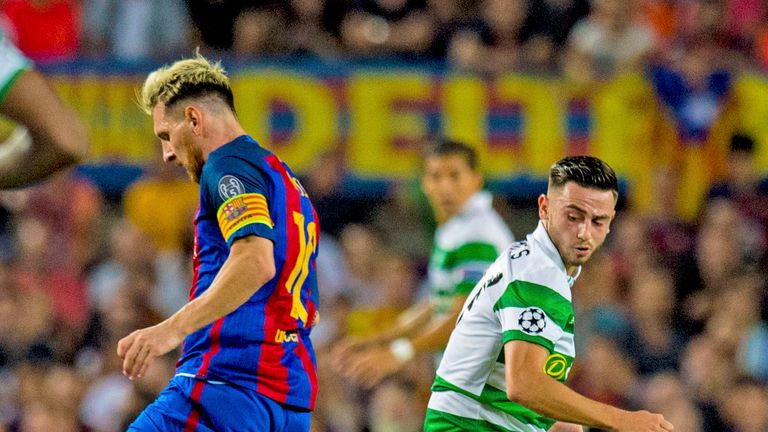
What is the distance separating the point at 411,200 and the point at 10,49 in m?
8.39

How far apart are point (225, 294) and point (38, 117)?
149 centimetres

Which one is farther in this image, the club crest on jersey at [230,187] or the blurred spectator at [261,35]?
the blurred spectator at [261,35]

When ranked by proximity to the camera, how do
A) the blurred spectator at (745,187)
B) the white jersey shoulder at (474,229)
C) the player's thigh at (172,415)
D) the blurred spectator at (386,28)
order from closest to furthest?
the player's thigh at (172,415), the white jersey shoulder at (474,229), the blurred spectator at (745,187), the blurred spectator at (386,28)

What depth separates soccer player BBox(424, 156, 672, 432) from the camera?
4.71m

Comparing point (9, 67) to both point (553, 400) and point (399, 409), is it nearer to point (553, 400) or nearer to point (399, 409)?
point (553, 400)

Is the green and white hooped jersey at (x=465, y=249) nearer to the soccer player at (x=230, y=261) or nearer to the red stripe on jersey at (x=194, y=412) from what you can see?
the soccer player at (x=230, y=261)

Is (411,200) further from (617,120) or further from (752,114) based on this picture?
(752,114)

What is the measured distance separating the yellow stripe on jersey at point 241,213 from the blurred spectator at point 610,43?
7.16 m

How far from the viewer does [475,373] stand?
511cm

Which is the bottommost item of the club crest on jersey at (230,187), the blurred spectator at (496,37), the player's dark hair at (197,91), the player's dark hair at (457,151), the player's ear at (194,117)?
the club crest on jersey at (230,187)

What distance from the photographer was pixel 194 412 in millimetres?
5012

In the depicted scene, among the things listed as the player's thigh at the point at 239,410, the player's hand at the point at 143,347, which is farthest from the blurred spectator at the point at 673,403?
the player's hand at the point at 143,347

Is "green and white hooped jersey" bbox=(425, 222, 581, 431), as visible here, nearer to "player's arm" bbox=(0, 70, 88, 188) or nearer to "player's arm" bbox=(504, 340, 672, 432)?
"player's arm" bbox=(504, 340, 672, 432)

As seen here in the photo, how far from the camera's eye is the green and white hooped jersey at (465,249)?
7391 millimetres
